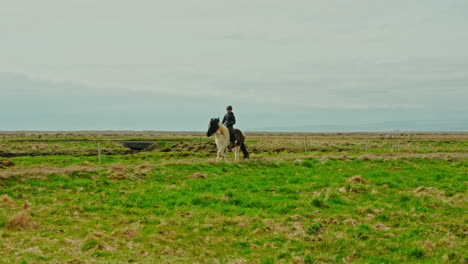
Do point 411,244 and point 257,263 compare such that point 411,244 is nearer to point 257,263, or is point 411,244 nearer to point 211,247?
point 257,263

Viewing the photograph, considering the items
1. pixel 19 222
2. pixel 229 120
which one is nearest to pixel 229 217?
pixel 19 222

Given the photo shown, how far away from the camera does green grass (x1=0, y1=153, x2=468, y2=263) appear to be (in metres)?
8.52

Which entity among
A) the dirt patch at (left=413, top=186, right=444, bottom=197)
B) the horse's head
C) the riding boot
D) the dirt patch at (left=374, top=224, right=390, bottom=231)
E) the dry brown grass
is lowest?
the dirt patch at (left=374, top=224, right=390, bottom=231)

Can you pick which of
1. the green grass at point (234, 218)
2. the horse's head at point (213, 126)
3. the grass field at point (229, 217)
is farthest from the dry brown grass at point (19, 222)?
the horse's head at point (213, 126)

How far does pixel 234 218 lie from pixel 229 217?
0.23 metres

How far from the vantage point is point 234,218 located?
11.6 m

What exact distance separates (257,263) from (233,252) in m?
A: 0.92

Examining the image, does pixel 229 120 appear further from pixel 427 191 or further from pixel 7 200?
pixel 7 200

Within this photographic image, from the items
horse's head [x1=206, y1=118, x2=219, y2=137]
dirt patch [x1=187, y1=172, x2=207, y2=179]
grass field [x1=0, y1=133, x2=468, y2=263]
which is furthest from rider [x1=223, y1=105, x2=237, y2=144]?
dirt patch [x1=187, y1=172, x2=207, y2=179]

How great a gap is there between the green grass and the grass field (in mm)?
38

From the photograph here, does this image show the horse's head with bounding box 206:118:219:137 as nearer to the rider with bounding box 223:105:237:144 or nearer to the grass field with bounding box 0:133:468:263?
the rider with bounding box 223:105:237:144

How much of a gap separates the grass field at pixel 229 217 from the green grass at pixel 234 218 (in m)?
0.04

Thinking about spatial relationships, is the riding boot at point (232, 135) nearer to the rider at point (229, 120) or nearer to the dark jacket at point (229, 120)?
the rider at point (229, 120)

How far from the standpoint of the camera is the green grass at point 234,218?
8523 millimetres
